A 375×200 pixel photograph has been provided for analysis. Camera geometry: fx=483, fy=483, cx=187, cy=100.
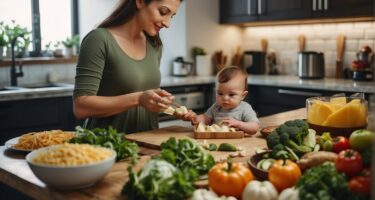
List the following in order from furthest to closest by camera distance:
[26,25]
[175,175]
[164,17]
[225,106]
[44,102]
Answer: [26,25] → [44,102] → [225,106] → [164,17] → [175,175]

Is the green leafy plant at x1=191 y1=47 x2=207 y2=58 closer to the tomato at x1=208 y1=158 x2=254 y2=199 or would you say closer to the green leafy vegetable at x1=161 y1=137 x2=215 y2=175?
the green leafy vegetable at x1=161 y1=137 x2=215 y2=175

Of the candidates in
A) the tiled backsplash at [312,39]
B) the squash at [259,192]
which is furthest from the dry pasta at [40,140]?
the tiled backsplash at [312,39]

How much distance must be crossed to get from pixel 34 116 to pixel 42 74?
2.92ft

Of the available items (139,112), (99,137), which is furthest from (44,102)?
(99,137)

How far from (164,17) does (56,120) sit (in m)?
1.88

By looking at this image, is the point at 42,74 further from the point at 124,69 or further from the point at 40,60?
the point at 124,69

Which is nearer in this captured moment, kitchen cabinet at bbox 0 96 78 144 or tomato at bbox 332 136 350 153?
tomato at bbox 332 136 350 153

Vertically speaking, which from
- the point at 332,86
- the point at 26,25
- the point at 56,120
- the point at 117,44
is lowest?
the point at 56,120

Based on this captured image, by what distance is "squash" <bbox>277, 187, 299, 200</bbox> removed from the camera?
1.16 meters

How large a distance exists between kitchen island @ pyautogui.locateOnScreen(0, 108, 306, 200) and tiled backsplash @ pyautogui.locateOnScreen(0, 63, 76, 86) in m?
2.43

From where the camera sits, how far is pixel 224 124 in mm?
2146

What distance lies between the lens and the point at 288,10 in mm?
4457

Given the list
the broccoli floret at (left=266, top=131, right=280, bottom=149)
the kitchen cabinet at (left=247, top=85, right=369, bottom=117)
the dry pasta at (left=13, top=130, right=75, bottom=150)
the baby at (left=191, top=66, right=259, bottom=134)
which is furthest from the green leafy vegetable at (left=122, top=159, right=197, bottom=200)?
the kitchen cabinet at (left=247, top=85, right=369, bottom=117)

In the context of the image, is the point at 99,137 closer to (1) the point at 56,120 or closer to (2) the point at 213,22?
(1) the point at 56,120
